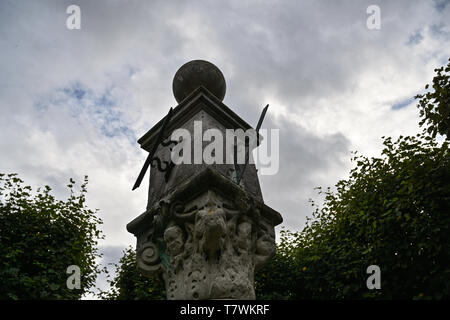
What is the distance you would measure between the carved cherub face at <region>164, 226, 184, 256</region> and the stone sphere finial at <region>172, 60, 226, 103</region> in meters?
2.11

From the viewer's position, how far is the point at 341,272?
721 cm

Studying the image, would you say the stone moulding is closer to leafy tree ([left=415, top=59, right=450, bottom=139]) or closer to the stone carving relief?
the stone carving relief

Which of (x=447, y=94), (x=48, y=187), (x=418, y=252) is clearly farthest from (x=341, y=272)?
(x=48, y=187)

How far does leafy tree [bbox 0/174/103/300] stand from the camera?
642 centimetres

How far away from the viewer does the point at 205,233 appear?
2904mm

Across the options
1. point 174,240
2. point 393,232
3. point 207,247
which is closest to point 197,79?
point 174,240

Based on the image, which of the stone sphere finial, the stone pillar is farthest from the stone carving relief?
the stone sphere finial

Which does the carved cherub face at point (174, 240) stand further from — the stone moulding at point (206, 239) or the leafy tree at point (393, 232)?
the leafy tree at point (393, 232)

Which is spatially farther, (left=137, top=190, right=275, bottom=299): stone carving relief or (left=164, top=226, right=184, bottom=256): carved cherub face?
(left=164, top=226, right=184, bottom=256): carved cherub face

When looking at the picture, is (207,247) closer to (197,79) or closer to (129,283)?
(197,79)

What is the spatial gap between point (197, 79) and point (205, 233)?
2362 mm
